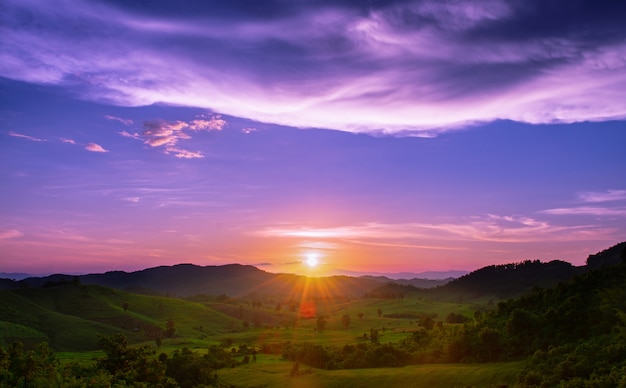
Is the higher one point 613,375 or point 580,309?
point 580,309

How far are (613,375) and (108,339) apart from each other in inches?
2220

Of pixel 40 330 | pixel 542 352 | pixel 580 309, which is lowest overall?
pixel 40 330

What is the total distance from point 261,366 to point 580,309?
61517 mm

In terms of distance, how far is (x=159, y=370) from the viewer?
63.7m

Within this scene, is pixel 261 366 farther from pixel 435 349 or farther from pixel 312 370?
pixel 435 349

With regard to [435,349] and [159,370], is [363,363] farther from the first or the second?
[159,370]

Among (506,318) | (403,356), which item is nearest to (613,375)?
(506,318)

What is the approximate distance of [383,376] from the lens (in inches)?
2992

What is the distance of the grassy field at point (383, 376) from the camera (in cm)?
6444

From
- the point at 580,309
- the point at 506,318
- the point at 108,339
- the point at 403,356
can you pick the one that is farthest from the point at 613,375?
the point at 108,339

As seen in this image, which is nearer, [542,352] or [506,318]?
[542,352]

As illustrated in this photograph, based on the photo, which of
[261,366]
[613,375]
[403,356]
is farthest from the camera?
[261,366]

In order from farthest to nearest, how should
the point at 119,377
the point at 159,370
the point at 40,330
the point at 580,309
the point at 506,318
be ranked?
the point at 40,330, the point at 506,318, the point at 580,309, the point at 159,370, the point at 119,377

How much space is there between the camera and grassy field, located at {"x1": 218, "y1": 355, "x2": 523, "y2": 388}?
64.4 m
